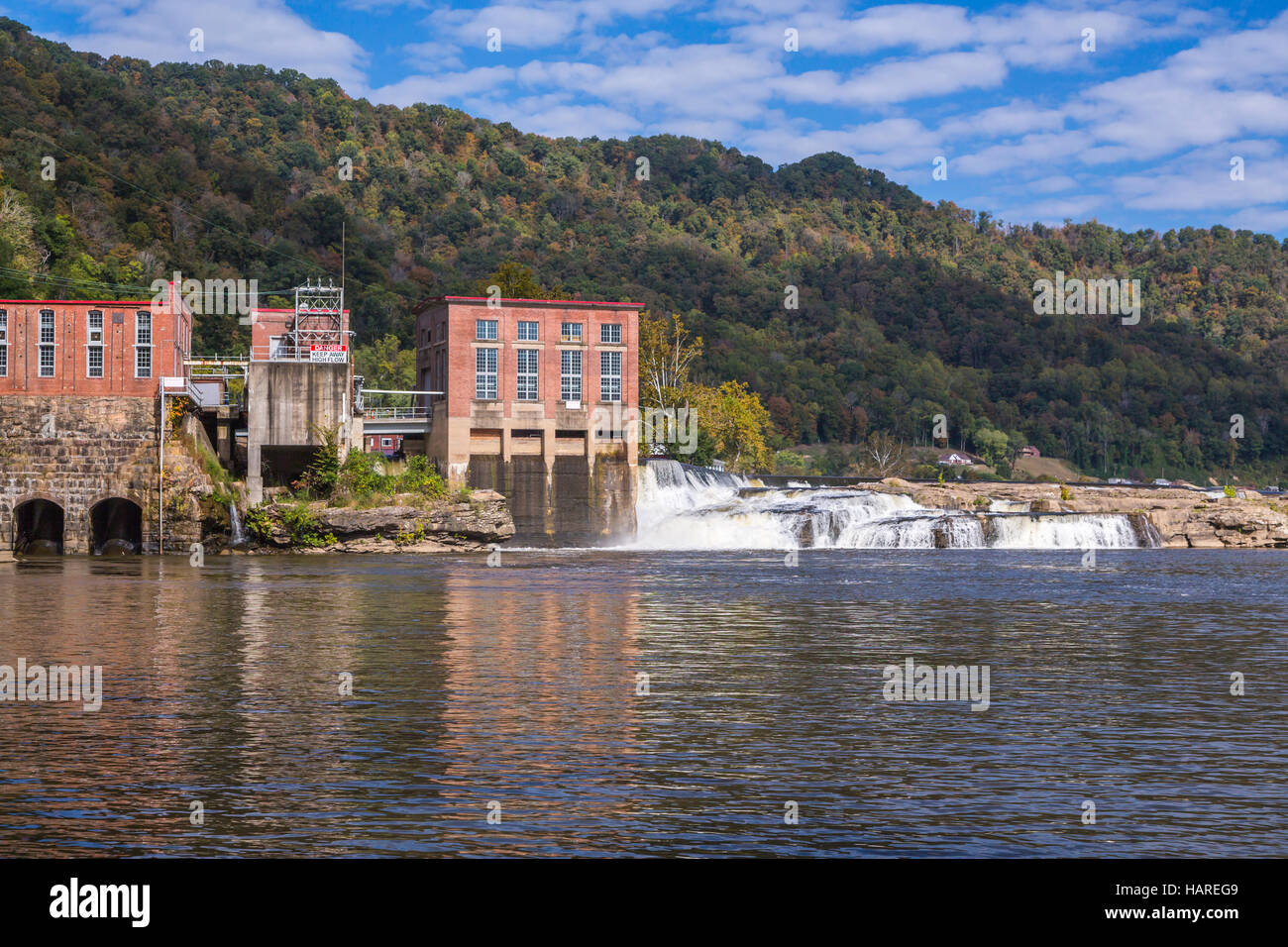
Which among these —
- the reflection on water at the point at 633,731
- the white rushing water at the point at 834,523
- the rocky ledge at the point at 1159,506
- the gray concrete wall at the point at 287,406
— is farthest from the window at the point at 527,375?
the reflection on water at the point at 633,731

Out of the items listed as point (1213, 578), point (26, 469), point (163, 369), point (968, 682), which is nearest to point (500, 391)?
point (163, 369)

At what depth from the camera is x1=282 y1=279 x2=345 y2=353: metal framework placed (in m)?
82.6

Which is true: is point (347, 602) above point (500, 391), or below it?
below

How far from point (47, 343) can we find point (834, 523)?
4675 cm

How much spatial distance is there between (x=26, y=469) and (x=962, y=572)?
4685cm

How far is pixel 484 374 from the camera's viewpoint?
90.5m

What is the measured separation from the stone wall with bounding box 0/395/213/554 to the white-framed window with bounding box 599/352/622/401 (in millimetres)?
31079

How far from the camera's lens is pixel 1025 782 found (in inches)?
637

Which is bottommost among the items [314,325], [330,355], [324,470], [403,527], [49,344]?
[403,527]

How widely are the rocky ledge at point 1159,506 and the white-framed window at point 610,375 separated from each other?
20.6m

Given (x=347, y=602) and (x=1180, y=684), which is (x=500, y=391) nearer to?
(x=347, y=602)

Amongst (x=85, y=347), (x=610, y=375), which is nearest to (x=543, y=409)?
(x=610, y=375)

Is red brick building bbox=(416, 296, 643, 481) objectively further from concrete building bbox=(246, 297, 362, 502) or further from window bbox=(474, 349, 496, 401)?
concrete building bbox=(246, 297, 362, 502)

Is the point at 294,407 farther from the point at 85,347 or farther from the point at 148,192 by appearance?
the point at 148,192
